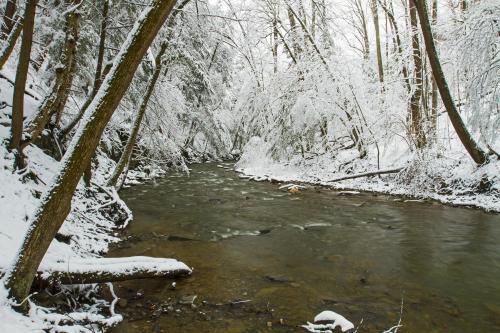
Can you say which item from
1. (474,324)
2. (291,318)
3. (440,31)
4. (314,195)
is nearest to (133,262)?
(291,318)

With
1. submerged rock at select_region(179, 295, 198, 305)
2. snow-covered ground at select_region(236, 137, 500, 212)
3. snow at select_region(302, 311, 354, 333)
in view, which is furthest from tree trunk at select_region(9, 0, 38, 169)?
snow-covered ground at select_region(236, 137, 500, 212)

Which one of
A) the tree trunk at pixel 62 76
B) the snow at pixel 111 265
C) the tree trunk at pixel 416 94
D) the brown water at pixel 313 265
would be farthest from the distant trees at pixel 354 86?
the snow at pixel 111 265

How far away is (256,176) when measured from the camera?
17594 mm

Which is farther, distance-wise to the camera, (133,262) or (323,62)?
(323,62)

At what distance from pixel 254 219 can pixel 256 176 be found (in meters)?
7.96

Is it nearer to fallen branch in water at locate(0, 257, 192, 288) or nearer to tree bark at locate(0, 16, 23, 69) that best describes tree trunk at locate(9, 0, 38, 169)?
tree bark at locate(0, 16, 23, 69)

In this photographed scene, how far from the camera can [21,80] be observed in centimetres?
581

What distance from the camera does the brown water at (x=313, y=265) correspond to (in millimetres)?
4504

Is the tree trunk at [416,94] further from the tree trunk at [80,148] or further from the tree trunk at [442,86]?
the tree trunk at [80,148]

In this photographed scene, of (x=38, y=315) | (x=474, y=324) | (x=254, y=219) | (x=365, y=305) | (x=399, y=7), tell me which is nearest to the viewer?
(x=38, y=315)

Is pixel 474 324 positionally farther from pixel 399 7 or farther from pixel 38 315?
pixel 399 7

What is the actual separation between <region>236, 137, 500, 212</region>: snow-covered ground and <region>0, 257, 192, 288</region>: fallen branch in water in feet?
28.9

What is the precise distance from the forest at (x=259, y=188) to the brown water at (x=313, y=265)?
0.04 metres

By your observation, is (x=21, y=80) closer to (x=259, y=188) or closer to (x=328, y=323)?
(x=328, y=323)
